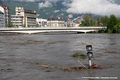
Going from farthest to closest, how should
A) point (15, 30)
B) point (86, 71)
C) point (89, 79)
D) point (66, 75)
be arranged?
1. point (15, 30)
2. point (86, 71)
3. point (66, 75)
4. point (89, 79)

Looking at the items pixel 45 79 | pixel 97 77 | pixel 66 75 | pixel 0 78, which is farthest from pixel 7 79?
pixel 97 77

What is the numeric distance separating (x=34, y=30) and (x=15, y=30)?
989cm

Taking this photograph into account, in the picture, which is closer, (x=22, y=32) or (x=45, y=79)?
(x=45, y=79)

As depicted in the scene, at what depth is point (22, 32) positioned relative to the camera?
197 meters

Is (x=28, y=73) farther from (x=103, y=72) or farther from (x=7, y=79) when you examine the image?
(x=103, y=72)

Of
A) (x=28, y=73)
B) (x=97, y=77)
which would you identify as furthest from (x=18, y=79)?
(x=97, y=77)

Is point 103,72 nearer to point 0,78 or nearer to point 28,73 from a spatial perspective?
point 28,73

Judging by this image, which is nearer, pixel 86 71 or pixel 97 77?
pixel 97 77

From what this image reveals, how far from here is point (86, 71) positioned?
67.7ft

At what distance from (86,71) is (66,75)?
176 centimetres

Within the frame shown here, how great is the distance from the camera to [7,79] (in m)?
18.2

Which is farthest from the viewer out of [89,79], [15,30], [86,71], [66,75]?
[15,30]

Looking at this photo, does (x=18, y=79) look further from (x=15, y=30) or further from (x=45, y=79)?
(x=15, y=30)

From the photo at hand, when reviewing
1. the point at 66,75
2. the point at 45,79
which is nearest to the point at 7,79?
the point at 45,79
